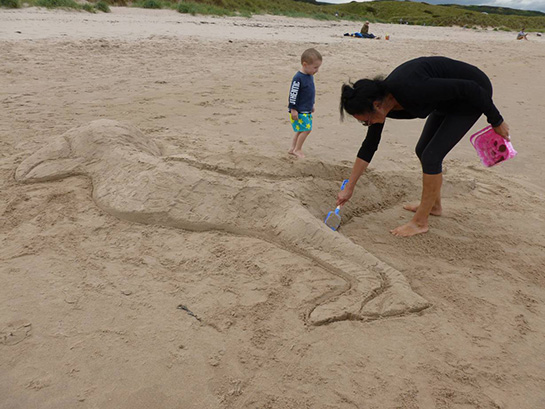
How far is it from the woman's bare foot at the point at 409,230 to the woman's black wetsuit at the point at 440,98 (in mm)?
371

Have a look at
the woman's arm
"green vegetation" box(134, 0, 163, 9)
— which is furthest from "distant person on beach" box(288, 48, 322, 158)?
"green vegetation" box(134, 0, 163, 9)

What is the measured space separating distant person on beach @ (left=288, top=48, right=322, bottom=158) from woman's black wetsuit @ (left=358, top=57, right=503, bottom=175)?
1361mm

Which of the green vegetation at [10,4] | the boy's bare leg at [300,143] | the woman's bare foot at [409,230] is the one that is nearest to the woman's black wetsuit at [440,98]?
the woman's bare foot at [409,230]

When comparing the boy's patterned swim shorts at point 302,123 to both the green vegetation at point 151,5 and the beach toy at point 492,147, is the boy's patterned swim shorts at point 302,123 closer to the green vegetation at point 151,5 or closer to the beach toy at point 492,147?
the beach toy at point 492,147

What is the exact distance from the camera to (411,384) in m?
1.66

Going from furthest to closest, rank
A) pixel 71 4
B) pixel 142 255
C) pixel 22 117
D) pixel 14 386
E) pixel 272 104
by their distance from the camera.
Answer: pixel 71 4 → pixel 272 104 → pixel 22 117 → pixel 142 255 → pixel 14 386

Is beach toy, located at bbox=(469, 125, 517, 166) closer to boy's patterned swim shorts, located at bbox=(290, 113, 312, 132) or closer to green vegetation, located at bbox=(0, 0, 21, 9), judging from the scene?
boy's patterned swim shorts, located at bbox=(290, 113, 312, 132)

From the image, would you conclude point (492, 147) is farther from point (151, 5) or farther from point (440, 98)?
point (151, 5)

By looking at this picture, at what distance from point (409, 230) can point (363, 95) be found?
3.24 ft

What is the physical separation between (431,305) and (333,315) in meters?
0.52

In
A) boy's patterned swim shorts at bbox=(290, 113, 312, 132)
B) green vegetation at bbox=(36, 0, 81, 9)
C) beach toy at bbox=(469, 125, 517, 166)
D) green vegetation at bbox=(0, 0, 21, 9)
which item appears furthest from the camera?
green vegetation at bbox=(36, 0, 81, 9)

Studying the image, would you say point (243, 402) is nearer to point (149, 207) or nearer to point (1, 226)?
point (149, 207)

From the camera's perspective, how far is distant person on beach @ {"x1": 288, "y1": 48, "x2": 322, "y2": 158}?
12.1ft

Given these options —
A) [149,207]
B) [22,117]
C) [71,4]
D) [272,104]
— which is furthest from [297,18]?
[149,207]
